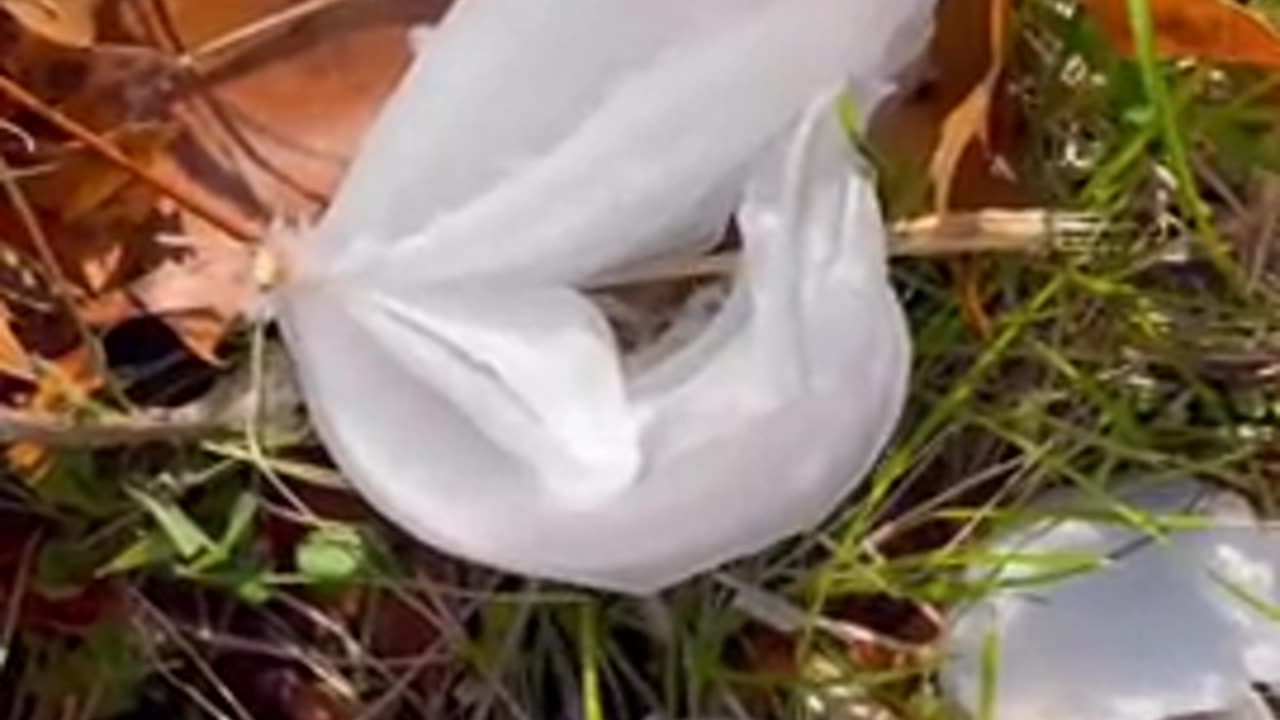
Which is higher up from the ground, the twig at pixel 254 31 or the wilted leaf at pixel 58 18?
the wilted leaf at pixel 58 18

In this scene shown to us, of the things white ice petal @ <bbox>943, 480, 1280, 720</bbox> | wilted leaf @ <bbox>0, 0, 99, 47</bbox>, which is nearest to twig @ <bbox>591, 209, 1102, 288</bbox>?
white ice petal @ <bbox>943, 480, 1280, 720</bbox>

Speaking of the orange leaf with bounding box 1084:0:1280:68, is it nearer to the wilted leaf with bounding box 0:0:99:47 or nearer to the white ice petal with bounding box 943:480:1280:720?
the white ice petal with bounding box 943:480:1280:720

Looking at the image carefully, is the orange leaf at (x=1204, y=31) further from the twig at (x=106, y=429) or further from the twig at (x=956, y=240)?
the twig at (x=106, y=429)

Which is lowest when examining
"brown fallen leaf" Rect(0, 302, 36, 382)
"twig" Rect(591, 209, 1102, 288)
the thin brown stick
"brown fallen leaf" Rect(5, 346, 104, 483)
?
"twig" Rect(591, 209, 1102, 288)

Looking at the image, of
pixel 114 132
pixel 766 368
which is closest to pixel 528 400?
pixel 766 368

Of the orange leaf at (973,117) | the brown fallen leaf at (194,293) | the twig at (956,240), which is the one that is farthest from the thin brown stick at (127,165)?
the orange leaf at (973,117)

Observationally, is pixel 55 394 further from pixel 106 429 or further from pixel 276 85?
pixel 276 85
